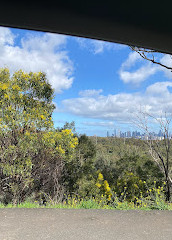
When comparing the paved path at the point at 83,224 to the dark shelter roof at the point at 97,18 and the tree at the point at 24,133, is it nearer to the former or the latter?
the tree at the point at 24,133

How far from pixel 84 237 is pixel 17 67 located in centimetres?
413

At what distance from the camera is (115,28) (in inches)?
55.2

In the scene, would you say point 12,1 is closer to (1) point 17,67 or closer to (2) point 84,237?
(2) point 84,237

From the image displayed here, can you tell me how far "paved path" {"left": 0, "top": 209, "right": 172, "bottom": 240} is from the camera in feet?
8.11

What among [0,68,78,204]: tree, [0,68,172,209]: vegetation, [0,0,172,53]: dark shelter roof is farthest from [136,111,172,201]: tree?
[0,0,172,53]: dark shelter roof

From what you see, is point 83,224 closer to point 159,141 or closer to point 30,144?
point 30,144

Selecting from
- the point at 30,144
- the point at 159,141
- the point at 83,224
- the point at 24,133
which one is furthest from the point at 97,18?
the point at 159,141

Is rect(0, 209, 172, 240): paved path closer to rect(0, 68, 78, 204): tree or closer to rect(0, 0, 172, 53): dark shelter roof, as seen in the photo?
rect(0, 68, 78, 204): tree

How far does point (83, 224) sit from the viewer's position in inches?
109

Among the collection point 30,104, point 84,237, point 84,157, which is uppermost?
point 30,104

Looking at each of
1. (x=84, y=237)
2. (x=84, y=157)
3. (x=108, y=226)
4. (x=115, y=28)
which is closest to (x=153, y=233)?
(x=108, y=226)

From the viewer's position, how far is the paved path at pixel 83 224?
2.47 m

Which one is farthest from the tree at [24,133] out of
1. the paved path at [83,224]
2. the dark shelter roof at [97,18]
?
the dark shelter roof at [97,18]

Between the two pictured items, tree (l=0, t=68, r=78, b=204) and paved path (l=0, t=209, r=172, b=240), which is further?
tree (l=0, t=68, r=78, b=204)
